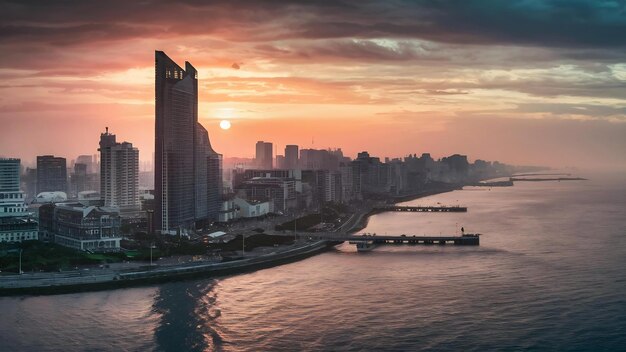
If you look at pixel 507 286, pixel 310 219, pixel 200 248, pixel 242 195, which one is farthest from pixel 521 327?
pixel 242 195

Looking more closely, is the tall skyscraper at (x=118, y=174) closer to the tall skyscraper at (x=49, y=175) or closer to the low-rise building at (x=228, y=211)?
the low-rise building at (x=228, y=211)

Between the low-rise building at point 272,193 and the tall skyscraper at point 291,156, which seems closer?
the low-rise building at point 272,193

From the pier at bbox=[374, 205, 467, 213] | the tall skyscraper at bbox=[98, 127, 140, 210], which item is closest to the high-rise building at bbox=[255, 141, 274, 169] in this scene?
the pier at bbox=[374, 205, 467, 213]

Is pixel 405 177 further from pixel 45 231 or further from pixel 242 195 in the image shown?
pixel 45 231

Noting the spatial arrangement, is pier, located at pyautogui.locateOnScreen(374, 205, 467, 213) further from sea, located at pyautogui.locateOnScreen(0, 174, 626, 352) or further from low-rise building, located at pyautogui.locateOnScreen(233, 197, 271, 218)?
sea, located at pyautogui.locateOnScreen(0, 174, 626, 352)

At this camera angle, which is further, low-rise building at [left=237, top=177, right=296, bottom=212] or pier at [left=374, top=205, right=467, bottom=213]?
pier at [left=374, top=205, right=467, bottom=213]

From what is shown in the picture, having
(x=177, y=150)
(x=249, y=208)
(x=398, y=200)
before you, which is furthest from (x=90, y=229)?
(x=398, y=200)

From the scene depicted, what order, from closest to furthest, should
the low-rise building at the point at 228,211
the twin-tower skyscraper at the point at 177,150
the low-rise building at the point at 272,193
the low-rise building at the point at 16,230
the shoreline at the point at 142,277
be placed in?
the shoreline at the point at 142,277 < the low-rise building at the point at 16,230 < the twin-tower skyscraper at the point at 177,150 < the low-rise building at the point at 228,211 < the low-rise building at the point at 272,193

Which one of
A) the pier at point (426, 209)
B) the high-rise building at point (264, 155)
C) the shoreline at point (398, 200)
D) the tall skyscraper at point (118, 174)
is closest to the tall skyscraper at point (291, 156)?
the high-rise building at point (264, 155)
